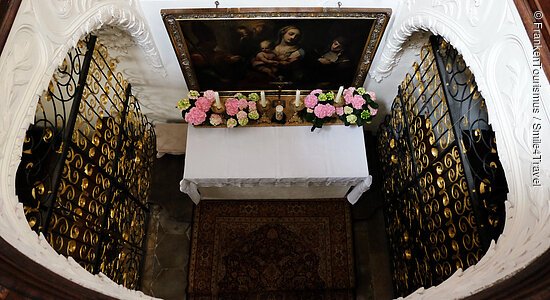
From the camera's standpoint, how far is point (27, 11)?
1.66 meters

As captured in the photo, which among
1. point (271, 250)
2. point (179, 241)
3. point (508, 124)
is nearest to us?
point (508, 124)

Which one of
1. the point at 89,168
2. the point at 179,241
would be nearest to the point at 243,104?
the point at 89,168

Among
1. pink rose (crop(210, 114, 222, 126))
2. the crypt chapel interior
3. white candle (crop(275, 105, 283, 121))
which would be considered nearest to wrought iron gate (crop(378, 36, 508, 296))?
the crypt chapel interior

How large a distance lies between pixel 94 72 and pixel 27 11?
1.22m

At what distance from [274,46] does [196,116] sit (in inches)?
40.2

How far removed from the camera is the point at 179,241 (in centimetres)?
409

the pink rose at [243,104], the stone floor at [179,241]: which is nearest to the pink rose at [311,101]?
the pink rose at [243,104]

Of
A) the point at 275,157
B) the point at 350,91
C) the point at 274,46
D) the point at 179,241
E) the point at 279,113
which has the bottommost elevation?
the point at 179,241

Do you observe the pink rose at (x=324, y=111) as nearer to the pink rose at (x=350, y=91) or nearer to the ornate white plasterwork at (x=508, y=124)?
the pink rose at (x=350, y=91)

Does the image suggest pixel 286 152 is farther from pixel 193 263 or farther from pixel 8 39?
pixel 8 39

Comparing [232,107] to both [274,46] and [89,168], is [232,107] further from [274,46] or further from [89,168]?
→ [89,168]

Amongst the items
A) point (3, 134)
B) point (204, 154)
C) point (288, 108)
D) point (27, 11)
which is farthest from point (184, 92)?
point (3, 134)

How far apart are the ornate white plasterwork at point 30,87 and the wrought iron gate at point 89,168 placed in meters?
0.31

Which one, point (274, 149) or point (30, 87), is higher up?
point (274, 149)
